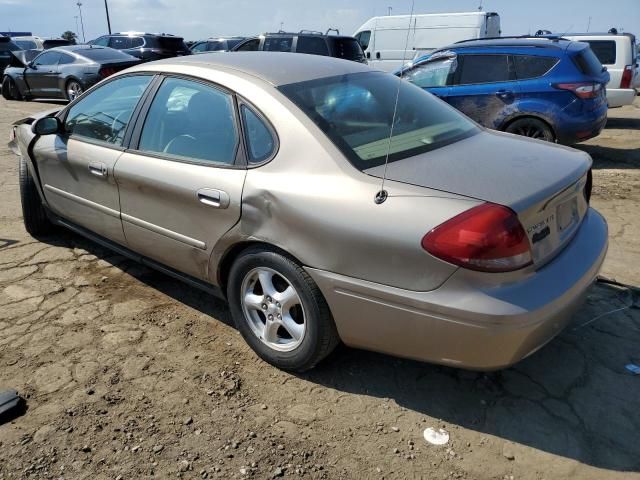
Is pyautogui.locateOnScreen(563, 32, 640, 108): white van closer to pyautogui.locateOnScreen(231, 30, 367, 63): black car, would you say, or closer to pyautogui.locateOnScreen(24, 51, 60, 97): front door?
pyautogui.locateOnScreen(231, 30, 367, 63): black car

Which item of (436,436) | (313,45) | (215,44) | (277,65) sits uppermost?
(277,65)

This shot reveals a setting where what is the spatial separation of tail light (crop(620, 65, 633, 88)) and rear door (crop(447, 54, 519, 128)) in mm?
4224

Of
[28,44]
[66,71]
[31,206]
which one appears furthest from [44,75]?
[28,44]

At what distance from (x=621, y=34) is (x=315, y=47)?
20.0ft

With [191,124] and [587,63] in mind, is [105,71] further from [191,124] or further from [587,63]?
[191,124]

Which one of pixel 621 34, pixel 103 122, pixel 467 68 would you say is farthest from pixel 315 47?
pixel 103 122

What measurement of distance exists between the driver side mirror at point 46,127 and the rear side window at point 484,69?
553 cm

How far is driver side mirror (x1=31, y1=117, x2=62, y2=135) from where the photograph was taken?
3.77 metres

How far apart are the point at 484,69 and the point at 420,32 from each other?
7920 millimetres

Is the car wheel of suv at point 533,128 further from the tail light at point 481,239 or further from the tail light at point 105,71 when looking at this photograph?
the tail light at point 105,71

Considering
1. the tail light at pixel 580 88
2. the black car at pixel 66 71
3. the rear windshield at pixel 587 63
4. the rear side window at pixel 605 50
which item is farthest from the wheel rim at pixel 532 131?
the black car at pixel 66 71

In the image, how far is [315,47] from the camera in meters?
12.0

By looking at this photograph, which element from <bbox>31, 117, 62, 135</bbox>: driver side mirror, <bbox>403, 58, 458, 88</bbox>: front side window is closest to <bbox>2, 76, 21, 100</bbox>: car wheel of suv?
<bbox>403, 58, 458, 88</bbox>: front side window

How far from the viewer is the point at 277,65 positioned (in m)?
3.13
